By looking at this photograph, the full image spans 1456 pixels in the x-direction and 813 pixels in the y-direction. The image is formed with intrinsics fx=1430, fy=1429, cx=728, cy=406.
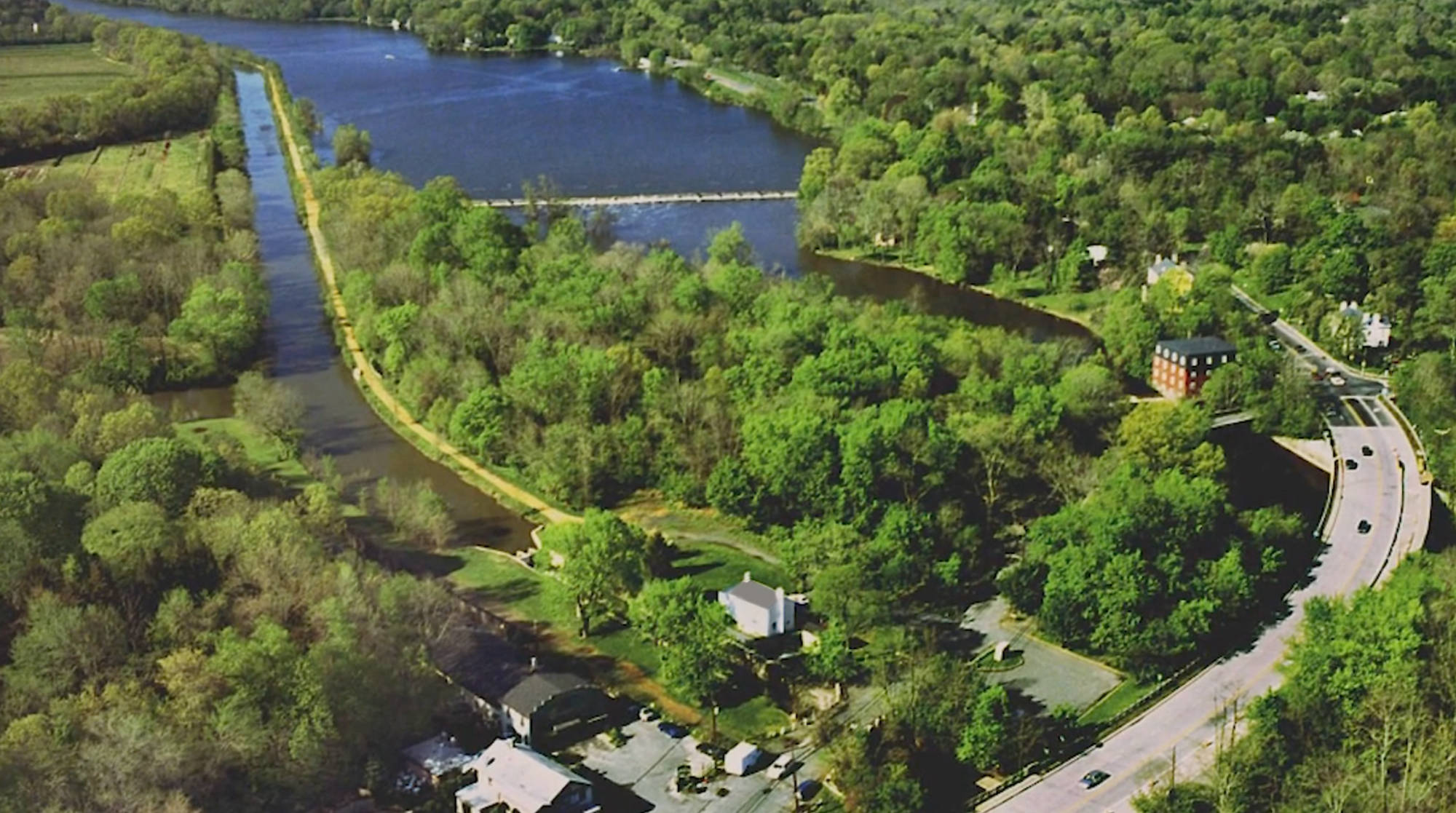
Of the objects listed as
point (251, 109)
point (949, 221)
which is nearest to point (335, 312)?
point (949, 221)

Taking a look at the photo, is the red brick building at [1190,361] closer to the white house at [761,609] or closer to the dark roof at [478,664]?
the white house at [761,609]

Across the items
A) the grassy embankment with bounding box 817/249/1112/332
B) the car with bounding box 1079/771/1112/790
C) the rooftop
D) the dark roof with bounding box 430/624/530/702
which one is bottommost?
the dark roof with bounding box 430/624/530/702

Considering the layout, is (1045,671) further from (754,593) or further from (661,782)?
(661,782)

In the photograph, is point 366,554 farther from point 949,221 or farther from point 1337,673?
point 949,221

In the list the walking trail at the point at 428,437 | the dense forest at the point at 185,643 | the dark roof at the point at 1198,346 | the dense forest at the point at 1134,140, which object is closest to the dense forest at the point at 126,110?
the walking trail at the point at 428,437

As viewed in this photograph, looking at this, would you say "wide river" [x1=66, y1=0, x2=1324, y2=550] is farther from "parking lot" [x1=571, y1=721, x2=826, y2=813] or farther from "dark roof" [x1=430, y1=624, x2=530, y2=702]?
"parking lot" [x1=571, y1=721, x2=826, y2=813]

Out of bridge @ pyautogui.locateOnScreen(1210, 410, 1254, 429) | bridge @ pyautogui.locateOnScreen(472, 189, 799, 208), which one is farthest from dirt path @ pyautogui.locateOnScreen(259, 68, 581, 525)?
bridge @ pyautogui.locateOnScreen(1210, 410, 1254, 429)

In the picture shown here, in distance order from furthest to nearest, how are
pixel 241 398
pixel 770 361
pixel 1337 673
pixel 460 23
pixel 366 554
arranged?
pixel 460 23, pixel 241 398, pixel 770 361, pixel 366 554, pixel 1337 673
